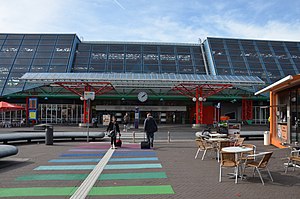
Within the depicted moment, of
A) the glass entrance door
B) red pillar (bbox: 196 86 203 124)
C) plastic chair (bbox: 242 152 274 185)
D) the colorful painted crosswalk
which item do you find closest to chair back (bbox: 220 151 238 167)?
plastic chair (bbox: 242 152 274 185)

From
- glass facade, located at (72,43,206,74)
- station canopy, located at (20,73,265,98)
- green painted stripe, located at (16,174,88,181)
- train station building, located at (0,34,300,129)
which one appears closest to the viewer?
green painted stripe, located at (16,174,88,181)

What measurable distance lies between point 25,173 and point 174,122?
39.7 metres

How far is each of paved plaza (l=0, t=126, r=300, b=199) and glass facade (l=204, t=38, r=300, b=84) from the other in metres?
36.1

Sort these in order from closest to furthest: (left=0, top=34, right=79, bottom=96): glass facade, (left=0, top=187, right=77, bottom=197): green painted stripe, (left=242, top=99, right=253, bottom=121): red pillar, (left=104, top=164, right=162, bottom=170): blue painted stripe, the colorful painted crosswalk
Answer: (left=0, top=187, right=77, bottom=197): green painted stripe, the colorful painted crosswalk, (left=104, top=164, right=162, bottom=170): blue painted stripe, (left=0, top=34, right=79, bottom=96): glass facade, (left=242, top=99, right=253, bottom=121): red pillar

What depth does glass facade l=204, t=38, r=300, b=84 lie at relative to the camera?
4681cm

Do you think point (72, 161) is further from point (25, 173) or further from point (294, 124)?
point (294, 124)

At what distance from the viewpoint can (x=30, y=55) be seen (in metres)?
48.7

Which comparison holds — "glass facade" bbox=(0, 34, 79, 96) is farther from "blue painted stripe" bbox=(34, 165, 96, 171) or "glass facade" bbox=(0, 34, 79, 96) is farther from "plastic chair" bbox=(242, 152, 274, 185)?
"plastic chair" bbox=(242, 152, 274, 185)

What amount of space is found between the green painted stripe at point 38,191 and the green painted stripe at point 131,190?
569 mm

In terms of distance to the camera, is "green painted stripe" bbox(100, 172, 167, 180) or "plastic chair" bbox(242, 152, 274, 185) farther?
"green painted stripe" bbox(100, 172, 167, 180)

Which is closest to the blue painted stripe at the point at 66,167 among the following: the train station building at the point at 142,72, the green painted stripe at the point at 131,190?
the green painted stripe at the point at 131,190

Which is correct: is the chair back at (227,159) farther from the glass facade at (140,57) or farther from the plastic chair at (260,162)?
the glass facade at (140,57)

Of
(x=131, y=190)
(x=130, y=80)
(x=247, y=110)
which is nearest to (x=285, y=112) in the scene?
(x=131, y=190)

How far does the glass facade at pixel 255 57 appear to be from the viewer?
46.8m
